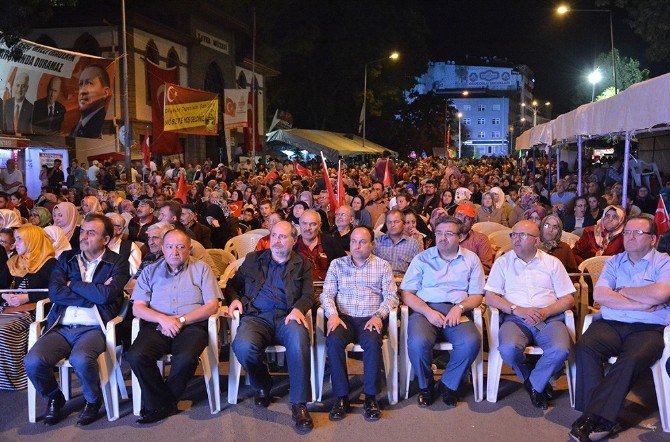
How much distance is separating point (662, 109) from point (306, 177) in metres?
12.5

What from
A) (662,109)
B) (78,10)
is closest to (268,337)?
(662,109)

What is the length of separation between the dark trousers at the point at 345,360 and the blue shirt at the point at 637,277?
1849 millimetres

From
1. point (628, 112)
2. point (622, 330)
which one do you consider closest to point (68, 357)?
point (622, 330)

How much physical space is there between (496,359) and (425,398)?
0.66 metres

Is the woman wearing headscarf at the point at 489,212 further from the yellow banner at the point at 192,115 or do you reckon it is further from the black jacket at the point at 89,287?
the yellow banner at the point at 192,115

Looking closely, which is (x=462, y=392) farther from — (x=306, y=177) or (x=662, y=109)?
(x=306, y=177)

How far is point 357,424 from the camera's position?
503 cm

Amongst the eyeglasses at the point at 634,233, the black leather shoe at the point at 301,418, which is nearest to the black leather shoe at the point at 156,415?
the black leather shoe at the point at 301,418

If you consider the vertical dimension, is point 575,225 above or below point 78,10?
below

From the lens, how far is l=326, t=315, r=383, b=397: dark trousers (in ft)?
17.1

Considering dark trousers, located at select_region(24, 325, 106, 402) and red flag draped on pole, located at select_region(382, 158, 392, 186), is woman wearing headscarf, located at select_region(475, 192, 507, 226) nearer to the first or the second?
red flag draped on pole, located at select_region(382, 158, 392, 186)

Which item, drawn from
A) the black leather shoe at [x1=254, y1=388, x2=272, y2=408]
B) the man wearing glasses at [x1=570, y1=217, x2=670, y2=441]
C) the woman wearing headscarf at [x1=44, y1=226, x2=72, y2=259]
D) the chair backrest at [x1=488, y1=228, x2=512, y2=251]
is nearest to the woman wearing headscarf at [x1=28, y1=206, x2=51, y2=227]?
the woman wearing headscarf at [x1=44, y1=226, x2=72, y2=259]

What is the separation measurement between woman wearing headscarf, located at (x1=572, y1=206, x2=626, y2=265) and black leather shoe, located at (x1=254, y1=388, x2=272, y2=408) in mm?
3755

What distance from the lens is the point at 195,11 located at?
30578 mm
